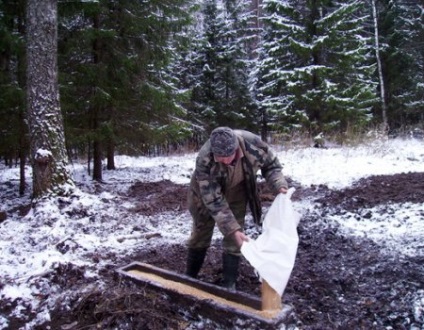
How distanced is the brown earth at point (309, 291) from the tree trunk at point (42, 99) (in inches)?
89.6

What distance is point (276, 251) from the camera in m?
2.80

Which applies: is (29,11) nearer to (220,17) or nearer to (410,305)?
(410,305)

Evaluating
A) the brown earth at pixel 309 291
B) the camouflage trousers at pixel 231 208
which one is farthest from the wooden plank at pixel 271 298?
the camouflage trousers at pixel 231 208

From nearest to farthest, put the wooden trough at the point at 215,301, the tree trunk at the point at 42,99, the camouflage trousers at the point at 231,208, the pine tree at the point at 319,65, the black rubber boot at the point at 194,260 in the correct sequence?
the wooden trough at the point at 215,301 < the camouflage trousers at the point at 231,208 < the black rubber boot at the point at 194,260 < the tree trunk at the point at 42,99 < the pine tree at the point at 319,65

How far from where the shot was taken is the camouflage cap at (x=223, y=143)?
9.06ft

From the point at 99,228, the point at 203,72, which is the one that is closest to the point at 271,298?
the point at 99,228

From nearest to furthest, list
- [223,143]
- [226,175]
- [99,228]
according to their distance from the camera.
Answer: [223,143]
[226,175]
[99,228]

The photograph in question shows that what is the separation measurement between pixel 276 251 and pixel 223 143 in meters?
0.90

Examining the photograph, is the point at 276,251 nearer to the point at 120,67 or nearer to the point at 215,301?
the point at 215,301

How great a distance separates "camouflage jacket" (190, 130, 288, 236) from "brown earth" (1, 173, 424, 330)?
755 mm

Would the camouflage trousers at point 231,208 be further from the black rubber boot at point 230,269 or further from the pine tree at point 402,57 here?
the pine tree at point 402,57

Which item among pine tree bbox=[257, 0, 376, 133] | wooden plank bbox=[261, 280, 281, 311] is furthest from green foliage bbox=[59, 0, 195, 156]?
wooden plank bbox=[261, 280, 281, 311]

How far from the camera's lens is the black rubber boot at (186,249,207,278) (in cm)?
361

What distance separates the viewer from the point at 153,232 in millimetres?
5160
